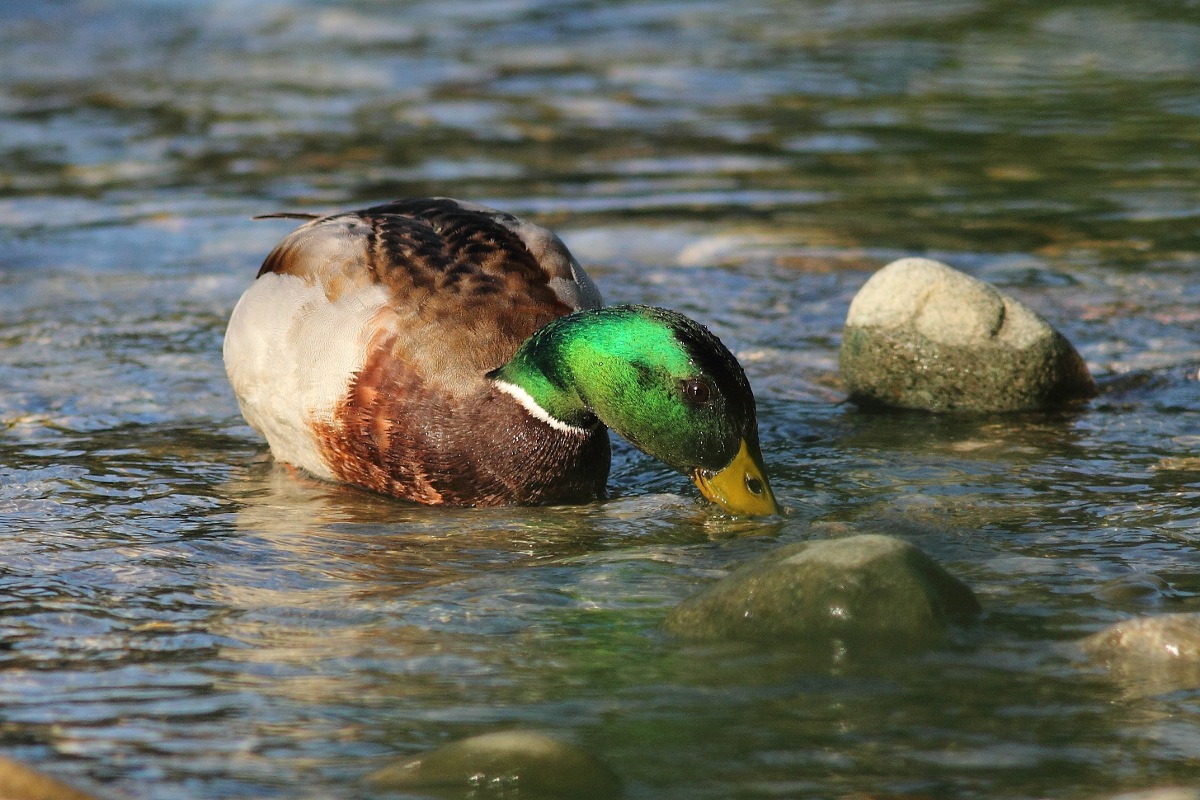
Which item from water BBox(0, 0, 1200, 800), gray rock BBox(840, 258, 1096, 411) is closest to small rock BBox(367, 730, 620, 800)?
water BBox(0, 0, 1200, 800)

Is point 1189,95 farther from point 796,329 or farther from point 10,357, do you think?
point 10,357

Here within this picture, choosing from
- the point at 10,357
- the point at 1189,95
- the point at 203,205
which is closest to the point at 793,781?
the point at 10,357

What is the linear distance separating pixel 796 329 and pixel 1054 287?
1.19 metres

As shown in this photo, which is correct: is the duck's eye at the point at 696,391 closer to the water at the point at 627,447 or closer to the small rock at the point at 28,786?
the water at the point at 627,447

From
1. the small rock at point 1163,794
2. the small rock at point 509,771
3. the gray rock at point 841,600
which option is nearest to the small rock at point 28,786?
the small rock at point 509,771

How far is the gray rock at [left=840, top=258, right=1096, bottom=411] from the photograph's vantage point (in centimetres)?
551

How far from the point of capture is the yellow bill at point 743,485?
421 centimetres

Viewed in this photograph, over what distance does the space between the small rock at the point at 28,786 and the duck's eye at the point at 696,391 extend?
6.10ft

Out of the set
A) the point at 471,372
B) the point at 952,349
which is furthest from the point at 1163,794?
the point at 952,349

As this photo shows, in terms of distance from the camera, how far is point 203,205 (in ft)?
28.7

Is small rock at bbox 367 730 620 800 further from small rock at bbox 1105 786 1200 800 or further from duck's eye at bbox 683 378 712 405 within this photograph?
duck's eye at bbox 683 378 712 405

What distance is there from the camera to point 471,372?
456 centimetres

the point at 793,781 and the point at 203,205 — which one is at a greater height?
the point at 203,205

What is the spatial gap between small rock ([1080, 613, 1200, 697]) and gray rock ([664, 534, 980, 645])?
31 centimetres
